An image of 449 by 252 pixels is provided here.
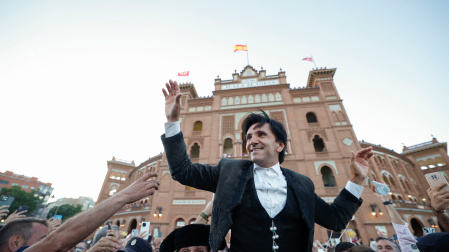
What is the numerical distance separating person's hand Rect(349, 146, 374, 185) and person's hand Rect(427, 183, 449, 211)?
0.78 meters

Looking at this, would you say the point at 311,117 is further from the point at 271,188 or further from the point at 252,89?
the point at 271,188

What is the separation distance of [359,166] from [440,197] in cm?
90

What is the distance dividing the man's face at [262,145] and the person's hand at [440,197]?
1.73 m

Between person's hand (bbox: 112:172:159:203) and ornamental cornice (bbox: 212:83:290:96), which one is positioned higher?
ornamental cornice (bbox: 212:83:290:96)

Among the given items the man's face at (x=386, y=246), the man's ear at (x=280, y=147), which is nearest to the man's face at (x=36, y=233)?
the man's ear at (x=280, y=147)

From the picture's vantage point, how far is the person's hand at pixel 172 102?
1.64 metres

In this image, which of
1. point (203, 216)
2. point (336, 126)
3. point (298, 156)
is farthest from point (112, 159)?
point (203, 216)

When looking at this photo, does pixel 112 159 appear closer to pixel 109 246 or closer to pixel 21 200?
pixel 21 200

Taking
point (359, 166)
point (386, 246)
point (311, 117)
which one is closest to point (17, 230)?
point (359, 166)

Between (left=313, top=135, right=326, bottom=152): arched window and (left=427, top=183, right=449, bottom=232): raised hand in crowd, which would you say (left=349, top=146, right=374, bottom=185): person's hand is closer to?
(left=427, top=183, right=449, bottom=232): raised hand in crowd

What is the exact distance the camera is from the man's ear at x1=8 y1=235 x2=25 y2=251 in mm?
2320

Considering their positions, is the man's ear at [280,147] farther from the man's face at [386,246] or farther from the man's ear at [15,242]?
the man's ear at [15,242]

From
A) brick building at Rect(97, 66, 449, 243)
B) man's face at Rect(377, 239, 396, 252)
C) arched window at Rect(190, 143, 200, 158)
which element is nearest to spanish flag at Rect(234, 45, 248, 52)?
brick building at Rect(97, 66, 449, 243)

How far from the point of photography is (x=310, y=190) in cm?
187
